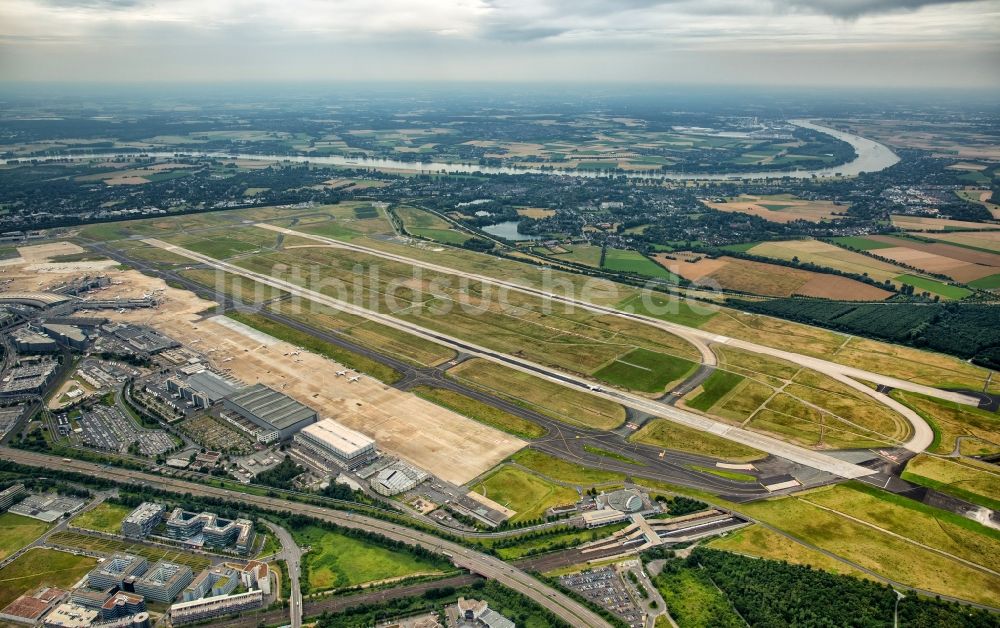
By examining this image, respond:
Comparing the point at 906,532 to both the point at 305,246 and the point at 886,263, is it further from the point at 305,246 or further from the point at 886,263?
the point at 305,246

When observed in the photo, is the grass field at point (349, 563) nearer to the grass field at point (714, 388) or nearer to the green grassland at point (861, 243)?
the grass field at point (714, 388)

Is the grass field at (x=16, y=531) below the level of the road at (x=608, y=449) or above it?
below

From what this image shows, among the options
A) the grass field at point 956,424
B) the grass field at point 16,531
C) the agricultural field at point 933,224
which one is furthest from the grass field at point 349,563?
the agricultural field at point 933,224

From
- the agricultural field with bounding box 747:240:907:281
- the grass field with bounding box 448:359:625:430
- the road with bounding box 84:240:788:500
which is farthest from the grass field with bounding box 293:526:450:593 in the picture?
the agricultural field with bounding box 747:240:907:281

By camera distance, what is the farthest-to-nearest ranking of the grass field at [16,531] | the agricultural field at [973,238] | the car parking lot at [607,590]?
the agricultural field at [973,238] → the grass field at [16,531] → the car parking lot at [607,590]

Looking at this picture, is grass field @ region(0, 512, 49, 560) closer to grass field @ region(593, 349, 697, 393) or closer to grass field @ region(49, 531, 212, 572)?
grass field @ region(49, 531, 212, 572)
